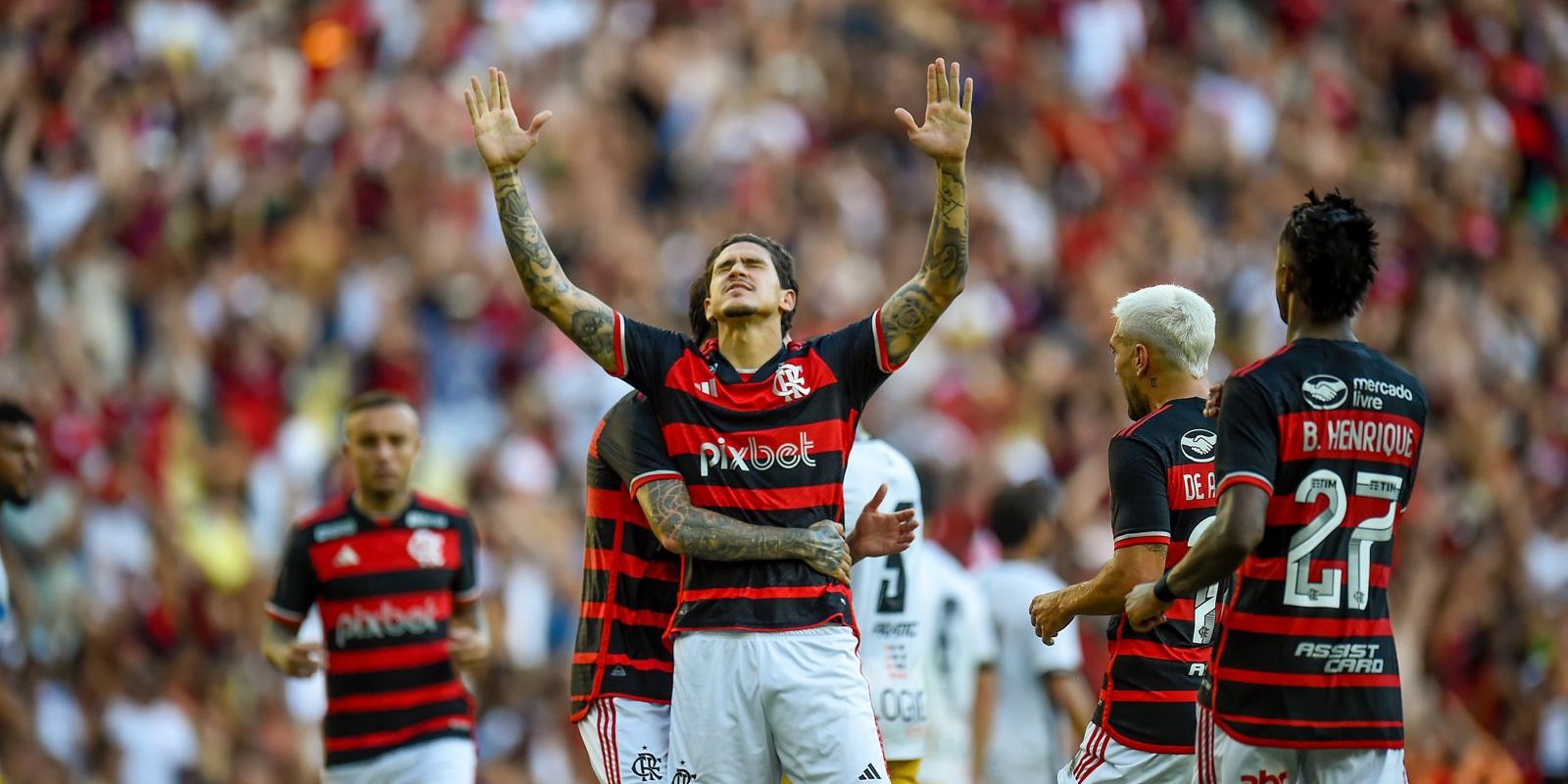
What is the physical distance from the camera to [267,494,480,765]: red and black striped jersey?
9.09 meters

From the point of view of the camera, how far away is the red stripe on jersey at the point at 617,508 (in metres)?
7.18

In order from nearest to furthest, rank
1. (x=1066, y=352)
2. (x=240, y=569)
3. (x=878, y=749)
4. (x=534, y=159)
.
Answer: (x=878, y=749) < (x=240, y=569) < (x=1066, y=352) < (x=534, y=159)

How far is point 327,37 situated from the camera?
64.8 ft

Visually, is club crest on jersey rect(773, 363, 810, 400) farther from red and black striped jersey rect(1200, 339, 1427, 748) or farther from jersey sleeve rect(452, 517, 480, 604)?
jersey sleeve rect(452, 517, 480, 604)

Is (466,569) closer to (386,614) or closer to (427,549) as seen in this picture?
(427,549)

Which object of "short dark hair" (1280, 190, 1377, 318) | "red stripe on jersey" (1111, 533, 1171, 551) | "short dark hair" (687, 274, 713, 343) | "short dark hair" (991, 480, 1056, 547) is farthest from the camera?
"short dark hair" (991, 480, 1056, 547)

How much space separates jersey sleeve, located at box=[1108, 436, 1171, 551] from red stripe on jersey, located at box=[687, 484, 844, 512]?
95 cm

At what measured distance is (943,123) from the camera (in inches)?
265

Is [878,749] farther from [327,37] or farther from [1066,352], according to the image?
[327,37]

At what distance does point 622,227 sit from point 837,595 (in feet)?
36.1

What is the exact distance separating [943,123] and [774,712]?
2017 millimetres

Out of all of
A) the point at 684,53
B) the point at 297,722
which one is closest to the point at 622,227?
the point at 684,53

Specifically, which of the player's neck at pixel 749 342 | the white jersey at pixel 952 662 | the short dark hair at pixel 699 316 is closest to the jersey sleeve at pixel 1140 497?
the player's neck at pixel 749 342

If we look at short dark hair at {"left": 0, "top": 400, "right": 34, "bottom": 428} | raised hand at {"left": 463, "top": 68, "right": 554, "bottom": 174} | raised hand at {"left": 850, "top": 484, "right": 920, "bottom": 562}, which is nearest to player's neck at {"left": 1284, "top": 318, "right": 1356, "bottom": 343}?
raised hand at {"left": 850, "top": 484, "right": 920, "bottom": 562}
